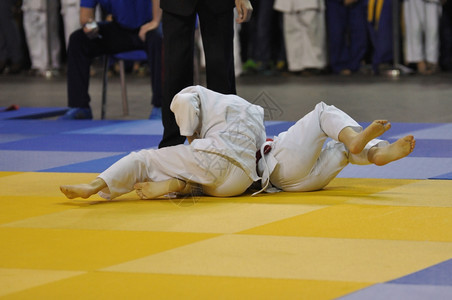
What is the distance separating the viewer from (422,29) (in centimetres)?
1045

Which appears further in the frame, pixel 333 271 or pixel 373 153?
→ pixel 373 153

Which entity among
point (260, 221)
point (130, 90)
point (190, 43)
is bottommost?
point (130, 90)

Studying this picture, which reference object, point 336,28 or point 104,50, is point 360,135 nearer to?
point 104,50

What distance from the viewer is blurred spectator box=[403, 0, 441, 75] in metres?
10.3

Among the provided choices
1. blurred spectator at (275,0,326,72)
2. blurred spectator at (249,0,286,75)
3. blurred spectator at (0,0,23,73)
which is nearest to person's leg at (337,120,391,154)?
blurred spectator at (275,0,326,72)

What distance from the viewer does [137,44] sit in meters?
7.12

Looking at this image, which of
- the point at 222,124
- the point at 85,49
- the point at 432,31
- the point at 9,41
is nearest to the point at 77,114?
the point at 85,49

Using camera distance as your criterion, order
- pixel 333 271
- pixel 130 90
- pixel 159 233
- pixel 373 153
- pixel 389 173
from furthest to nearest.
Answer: pixel 130 90
pixel 389 173
pixel 373 153
pixel 159 233
pixel 333 271

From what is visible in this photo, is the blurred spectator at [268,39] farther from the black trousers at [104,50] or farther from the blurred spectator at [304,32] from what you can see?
the black trousers at [104,50]

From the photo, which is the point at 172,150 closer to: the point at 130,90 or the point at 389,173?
the point at 389,173

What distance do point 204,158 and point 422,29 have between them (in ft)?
23.6

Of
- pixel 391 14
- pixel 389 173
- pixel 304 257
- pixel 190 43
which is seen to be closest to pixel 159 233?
pixel 304 257

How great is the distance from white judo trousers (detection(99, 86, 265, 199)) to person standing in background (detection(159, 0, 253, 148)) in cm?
103

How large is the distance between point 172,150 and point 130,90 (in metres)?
6.05
